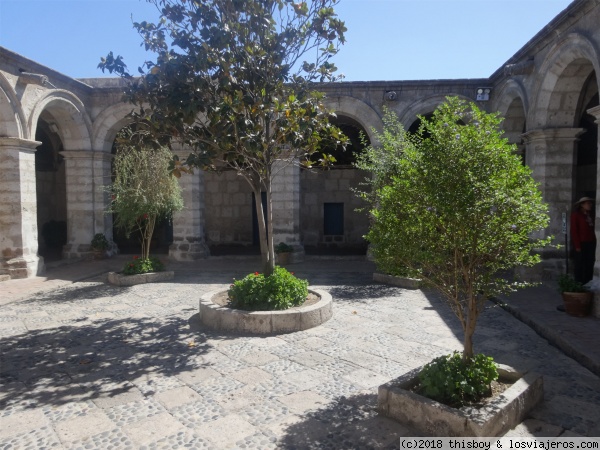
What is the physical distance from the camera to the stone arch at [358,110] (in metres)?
11.5

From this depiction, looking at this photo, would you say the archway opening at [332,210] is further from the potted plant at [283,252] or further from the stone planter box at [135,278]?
the stone planter box at [135,278]

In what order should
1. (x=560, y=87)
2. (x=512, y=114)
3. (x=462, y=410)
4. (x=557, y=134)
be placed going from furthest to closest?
(x=512, y=114) → (x=557, y=134) → (x=560, y=87) → (x=462, y=410)

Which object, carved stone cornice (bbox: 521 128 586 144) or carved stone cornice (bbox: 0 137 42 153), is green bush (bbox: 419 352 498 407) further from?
carved stone cornice (bbox: 0 137 42 153)

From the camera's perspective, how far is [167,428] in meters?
3.23

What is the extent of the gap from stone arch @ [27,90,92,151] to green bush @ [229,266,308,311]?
7.70 m

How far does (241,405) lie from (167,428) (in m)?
0.61

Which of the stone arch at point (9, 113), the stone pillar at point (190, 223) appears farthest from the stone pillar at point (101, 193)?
the stone arch at point (9, 113)

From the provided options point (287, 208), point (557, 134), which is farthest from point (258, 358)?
point (287, 208)

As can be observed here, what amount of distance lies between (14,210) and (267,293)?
22.2 feet

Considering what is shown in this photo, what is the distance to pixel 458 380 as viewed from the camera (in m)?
3.18

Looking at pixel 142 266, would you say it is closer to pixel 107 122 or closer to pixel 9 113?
pixel 9 113

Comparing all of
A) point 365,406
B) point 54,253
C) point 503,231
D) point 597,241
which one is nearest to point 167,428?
point 365,406

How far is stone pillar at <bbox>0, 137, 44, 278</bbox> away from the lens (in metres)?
9.34

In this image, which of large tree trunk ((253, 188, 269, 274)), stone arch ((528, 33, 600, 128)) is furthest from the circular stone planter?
stone arch ((528, 33, 600, 128))
